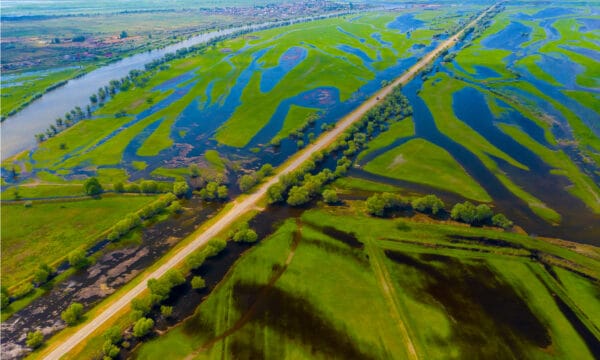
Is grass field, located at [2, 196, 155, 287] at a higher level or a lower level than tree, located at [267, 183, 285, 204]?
lower

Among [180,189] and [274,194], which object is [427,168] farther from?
[180,189]

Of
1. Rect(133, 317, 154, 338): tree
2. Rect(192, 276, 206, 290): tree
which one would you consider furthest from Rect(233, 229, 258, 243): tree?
Rect(133, 317, 154, 338): tree

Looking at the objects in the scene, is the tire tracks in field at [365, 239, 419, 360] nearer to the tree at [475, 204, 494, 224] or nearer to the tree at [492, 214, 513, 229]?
the tree at [475, 204, 494, 224]

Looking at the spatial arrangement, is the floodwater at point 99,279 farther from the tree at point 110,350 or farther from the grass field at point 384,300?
the grass field at point 384,300

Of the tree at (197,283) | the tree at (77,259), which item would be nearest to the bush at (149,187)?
the tree at (77,259)

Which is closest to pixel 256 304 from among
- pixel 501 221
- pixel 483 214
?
pixel 483 214

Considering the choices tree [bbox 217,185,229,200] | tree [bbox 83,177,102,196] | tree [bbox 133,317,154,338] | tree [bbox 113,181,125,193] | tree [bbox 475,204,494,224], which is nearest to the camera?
tree [bbox 133,317,154,338]

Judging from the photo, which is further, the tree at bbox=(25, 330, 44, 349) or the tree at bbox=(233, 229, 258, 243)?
the tree at bbox=(233, 229, 258, 243)
